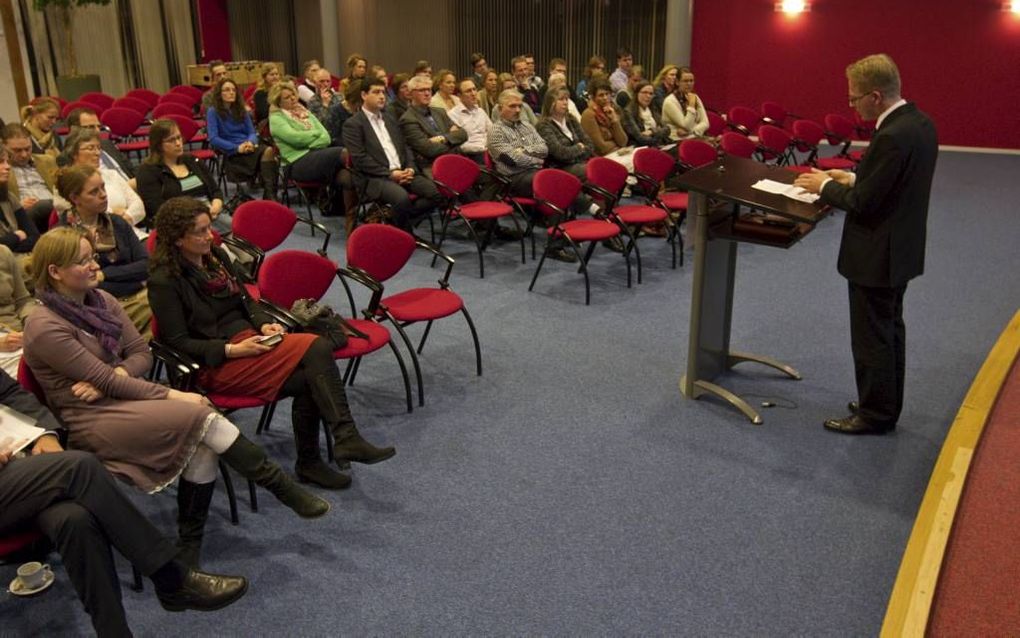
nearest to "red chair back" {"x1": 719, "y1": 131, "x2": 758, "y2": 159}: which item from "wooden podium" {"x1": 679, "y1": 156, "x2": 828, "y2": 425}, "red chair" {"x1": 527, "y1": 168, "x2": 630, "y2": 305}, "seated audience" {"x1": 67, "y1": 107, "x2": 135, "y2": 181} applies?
"red chair" {"x1": 527, "y1": 168, "x2": 630, "y2": 305}

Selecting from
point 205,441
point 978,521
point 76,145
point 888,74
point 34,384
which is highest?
point 888,74

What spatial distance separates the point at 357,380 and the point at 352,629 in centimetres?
195

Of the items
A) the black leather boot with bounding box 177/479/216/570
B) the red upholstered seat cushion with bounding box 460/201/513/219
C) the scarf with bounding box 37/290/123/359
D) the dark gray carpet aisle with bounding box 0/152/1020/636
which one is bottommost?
the dark gray carpet aisle with bounding box 0/152/1020/636

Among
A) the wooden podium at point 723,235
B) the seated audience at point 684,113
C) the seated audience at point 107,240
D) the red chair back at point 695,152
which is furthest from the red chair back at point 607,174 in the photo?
the seated audience at point 107,240

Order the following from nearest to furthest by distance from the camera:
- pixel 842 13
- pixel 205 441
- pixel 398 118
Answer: pixel 205 441 < pixel 398 118 < pixel 842 13

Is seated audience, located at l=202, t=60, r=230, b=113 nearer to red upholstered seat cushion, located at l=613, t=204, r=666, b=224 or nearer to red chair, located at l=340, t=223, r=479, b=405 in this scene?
red upholstered seat cushion, located at l=613, t=204, r=666, b=224

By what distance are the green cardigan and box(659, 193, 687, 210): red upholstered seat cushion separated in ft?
9.56

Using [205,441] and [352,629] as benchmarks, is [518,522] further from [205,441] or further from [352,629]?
[205,441]

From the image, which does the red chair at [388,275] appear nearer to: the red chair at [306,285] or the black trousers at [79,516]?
the red chair at [306,285]

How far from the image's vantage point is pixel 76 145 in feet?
16.5

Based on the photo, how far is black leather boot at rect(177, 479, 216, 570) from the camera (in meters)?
3.07

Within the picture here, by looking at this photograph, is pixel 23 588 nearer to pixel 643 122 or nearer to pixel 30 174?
pixel 30 174

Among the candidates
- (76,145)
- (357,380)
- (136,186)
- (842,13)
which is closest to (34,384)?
(357,380)

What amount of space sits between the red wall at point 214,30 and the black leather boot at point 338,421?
1348 cm
